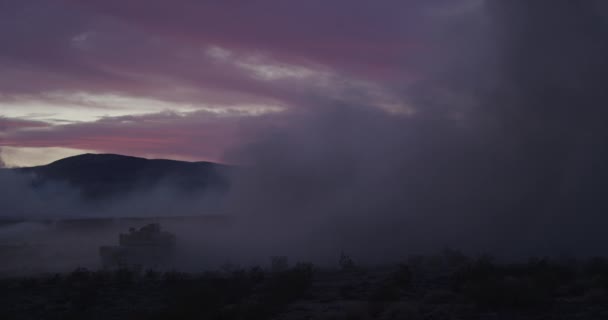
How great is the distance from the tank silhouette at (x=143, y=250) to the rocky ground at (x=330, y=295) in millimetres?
12561

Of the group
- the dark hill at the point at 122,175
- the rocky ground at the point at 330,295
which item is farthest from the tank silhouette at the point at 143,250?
the dark hill at the point at 122,175

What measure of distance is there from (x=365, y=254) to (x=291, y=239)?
10338 millimetres

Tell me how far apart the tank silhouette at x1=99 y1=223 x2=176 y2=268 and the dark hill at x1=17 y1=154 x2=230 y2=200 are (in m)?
65.4

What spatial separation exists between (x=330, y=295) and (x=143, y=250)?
22.5 metres

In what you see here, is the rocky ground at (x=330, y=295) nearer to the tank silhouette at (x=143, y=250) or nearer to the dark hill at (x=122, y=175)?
the tank silhouette at (x=143, y=250)

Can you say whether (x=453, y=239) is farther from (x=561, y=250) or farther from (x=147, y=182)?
(x=147, y=182)

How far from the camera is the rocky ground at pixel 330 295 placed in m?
15.9

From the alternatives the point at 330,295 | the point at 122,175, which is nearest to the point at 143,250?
the point at 330,295

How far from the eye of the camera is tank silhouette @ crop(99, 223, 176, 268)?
37.5m

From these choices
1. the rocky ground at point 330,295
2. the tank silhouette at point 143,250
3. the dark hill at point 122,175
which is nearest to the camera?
the rocky ground at point 330,295

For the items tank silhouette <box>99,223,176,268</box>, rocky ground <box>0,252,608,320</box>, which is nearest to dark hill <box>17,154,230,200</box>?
tank silhouette <box>99,223,176,268</box>

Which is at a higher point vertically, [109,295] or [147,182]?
[147,182]

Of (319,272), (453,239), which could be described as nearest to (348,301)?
(319,272)

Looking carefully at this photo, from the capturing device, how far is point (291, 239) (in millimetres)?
48781
